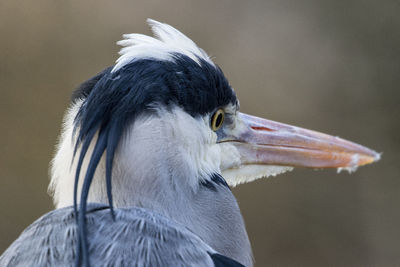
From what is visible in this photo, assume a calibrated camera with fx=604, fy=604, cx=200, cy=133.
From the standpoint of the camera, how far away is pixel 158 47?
1.12 m

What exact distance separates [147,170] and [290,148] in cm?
46

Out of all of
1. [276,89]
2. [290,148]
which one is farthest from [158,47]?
[276,89]

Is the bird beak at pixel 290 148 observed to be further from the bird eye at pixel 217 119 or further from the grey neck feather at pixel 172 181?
the grey neck feather at pixel 172 181

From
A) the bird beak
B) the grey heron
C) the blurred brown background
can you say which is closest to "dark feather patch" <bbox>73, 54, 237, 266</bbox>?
the grey heron

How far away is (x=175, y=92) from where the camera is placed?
3.50 feet

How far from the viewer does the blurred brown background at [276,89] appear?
314cm

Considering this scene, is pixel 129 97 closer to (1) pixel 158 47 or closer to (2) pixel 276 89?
(1) pixel 158 47

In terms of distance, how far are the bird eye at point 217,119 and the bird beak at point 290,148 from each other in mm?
80

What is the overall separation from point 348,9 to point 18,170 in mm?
1991

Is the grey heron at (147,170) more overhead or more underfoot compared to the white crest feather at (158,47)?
more underfoot

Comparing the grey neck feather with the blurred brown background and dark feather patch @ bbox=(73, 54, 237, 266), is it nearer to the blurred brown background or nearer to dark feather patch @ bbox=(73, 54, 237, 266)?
dark feather patch @ bbox=(73, 54, 237, 266)

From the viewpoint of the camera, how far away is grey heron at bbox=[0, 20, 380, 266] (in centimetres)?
85

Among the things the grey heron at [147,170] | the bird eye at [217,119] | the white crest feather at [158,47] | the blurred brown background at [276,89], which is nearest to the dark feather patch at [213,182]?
the grey heron at [147,170]

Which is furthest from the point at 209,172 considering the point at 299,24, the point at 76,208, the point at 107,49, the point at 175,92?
the point at 299,24
